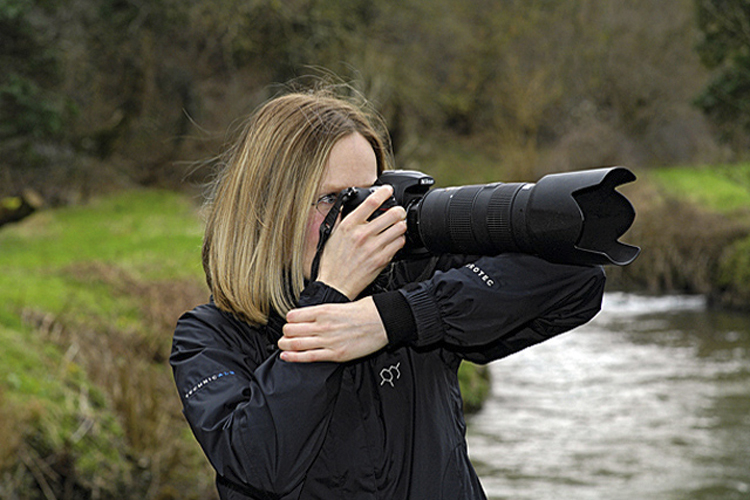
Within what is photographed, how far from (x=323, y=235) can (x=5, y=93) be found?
1054cm

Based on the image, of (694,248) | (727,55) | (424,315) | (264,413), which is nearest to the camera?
(264,413)

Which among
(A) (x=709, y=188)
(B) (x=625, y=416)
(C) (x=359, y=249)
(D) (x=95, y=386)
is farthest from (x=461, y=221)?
(A) (x=709, y=188)

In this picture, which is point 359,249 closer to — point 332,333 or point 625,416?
point 332,333

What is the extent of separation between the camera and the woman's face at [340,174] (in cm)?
172

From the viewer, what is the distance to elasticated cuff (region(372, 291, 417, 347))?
5.14ft

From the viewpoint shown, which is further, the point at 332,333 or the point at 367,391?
the point at 367,391

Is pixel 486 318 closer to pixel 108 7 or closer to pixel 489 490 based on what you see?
pixel 489 490

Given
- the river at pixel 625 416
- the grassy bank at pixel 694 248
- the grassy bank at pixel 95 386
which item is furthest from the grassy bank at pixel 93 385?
the grassy bank at pixel 694 248

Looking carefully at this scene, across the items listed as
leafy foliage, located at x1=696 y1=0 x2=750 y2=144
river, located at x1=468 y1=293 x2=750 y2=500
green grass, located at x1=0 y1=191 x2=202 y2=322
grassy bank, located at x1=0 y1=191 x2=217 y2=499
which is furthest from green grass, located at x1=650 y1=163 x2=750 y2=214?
grassy bank, located at x1=0 y1=191 x2=217 y2=499

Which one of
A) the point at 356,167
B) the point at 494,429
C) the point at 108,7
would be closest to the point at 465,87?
the point at 108,7

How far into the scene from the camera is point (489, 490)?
6.64 metres

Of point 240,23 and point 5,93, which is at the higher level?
point 240,23

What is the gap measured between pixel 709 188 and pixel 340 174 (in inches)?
641

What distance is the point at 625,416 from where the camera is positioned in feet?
27.3
